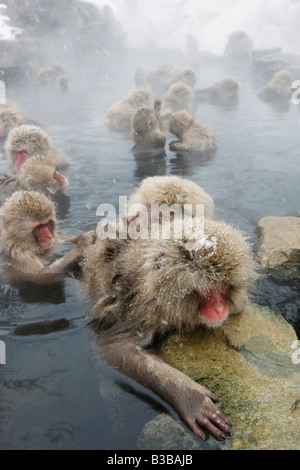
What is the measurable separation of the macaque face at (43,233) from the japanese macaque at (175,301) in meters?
1.32

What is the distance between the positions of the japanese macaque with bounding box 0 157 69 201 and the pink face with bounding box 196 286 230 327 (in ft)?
11.6

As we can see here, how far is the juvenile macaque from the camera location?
693 cm

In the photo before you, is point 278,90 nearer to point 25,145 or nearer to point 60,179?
point 25,145

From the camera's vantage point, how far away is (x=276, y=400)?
69.7 inches

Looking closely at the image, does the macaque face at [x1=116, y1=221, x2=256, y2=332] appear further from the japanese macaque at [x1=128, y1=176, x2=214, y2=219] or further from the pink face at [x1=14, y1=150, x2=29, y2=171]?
the pink face at [x1=14, y1=150, x2=29, y2=171]

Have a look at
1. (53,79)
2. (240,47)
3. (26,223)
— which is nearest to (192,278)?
(26,223)

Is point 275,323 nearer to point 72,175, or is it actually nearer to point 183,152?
point 72,175

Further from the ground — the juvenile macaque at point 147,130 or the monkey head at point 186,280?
the juvenile macaque at point 147,130

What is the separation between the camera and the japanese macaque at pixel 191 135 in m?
7.26

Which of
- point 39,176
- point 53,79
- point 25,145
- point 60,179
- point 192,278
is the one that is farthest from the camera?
point 53,79

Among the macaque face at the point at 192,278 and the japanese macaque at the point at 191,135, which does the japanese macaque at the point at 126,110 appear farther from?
the macaque face at the point at 192,278

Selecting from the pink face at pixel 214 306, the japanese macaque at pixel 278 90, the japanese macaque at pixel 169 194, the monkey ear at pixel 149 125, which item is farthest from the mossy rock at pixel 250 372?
the japanese macaque at pixel 278 90

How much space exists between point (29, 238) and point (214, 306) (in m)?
2.12

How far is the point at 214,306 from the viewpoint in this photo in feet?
6.32
